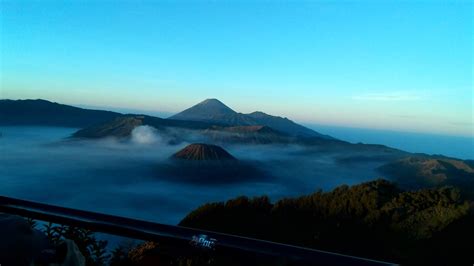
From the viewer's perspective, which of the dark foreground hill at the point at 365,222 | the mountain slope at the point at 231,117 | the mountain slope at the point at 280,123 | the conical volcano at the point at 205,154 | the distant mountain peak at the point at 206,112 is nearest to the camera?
the dark foreground hill at the point at 365,222

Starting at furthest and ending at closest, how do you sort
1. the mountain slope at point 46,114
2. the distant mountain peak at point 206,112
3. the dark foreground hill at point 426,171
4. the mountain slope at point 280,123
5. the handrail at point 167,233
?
the distant mountain peak at point 206,112 < the mountain slope at point 280,123 < the mountain slope at point 46,114 < the dark foreground hill at point 426,171 < the handrail at point 167,233

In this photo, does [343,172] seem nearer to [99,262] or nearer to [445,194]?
[445,194]

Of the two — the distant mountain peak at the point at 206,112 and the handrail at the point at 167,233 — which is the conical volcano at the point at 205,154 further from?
the handrail at the point at 167,233

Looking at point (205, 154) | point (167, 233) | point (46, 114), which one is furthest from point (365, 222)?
point (46, 114)

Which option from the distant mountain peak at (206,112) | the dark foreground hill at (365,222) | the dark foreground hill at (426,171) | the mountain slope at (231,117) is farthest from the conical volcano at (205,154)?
the dark foreground hill at (365,222)

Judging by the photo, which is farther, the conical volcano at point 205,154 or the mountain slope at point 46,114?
the mountain slope at point 46,114

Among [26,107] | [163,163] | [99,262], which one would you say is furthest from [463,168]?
[26,107]

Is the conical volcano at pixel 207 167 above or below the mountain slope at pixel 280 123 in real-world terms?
below
